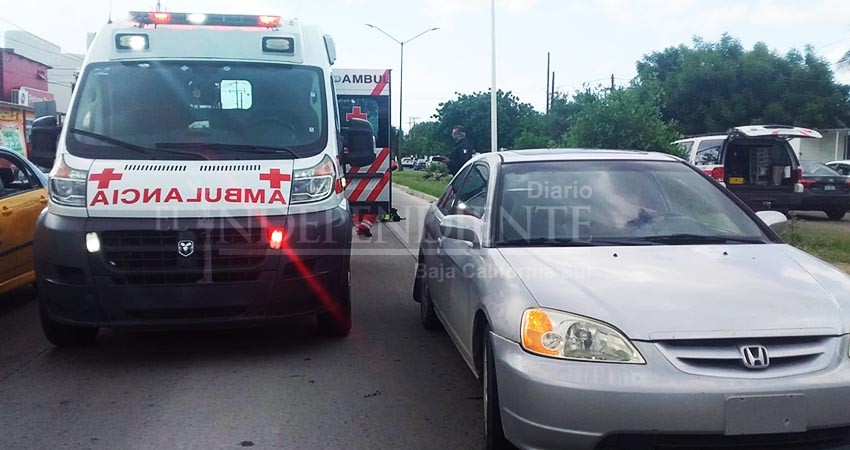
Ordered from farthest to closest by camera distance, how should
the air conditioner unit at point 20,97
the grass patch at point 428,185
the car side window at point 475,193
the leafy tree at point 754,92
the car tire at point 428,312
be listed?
the leafy tree at point 754,92 < the air conditioner unit at point 20,97 < the grass patch at point 428,185 < the car tire at point 428,312 < the car side window at point 475,193

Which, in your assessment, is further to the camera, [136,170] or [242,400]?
[136,170]

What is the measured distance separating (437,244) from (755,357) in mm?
2856

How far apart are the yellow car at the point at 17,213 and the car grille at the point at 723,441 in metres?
5.75

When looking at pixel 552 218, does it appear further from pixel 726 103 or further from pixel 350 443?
pixel 726 103

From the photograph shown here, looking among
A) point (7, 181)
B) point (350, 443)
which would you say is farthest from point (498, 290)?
point (7, 181)

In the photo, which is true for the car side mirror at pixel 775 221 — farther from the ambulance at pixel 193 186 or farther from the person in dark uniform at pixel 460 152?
the person in dark uniform at pixel 460 152

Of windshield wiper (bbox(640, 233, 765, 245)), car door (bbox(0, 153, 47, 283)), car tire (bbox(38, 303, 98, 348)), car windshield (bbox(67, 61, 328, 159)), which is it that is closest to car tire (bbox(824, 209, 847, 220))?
windshield wiper (bbox(640, 233, 765, 245))

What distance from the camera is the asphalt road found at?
159 inches

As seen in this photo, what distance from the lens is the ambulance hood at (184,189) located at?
4.96 m

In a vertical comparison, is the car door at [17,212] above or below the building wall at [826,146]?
below

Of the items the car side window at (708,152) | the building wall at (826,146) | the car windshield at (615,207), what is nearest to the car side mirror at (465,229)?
the car windshield at (615,207)

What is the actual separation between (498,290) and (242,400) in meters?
1.85

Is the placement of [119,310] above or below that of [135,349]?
above

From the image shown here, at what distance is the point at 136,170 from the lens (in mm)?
5125
